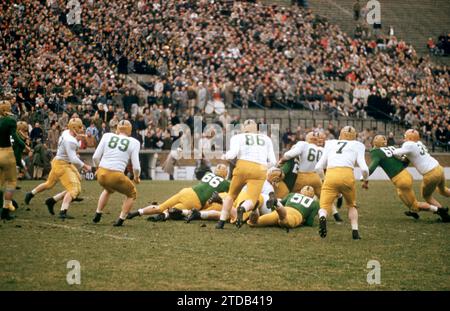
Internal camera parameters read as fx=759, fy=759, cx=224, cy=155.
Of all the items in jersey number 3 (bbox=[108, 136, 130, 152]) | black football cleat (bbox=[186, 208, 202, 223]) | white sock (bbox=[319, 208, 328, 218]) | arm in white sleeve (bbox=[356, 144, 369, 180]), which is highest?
jersey number 3 (bbox=[108, 136, 130, 152])

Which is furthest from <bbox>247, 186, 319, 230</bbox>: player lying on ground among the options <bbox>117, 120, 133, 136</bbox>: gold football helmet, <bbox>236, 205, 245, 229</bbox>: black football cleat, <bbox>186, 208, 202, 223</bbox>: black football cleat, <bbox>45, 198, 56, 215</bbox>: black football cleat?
<bbox>45, 198, 56, 215</bbox>: black football cleat

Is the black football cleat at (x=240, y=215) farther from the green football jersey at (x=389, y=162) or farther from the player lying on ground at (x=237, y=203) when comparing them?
the green football jersey at (x=389, y=162)

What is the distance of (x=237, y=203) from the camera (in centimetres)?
Answer: 1372

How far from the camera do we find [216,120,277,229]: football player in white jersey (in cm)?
1265

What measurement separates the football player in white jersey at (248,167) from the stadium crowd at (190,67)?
47.3 ft

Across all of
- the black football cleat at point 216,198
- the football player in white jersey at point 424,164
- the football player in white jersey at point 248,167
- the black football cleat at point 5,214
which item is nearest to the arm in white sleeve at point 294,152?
the football player in white jersey at point 248,167

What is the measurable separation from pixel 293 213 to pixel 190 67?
19570 millimetres

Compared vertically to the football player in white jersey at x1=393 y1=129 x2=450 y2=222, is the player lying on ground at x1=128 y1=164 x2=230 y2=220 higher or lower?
lower

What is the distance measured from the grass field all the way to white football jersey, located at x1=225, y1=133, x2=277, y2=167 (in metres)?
1.25

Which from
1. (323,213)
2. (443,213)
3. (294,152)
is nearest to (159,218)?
(294,152)

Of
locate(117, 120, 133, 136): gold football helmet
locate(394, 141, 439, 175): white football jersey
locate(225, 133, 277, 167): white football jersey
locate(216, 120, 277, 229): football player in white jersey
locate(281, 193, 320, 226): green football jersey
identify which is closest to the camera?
locate(216, 120, 277, 229): football player in white jersey

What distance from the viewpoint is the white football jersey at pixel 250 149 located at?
12773 millimetres

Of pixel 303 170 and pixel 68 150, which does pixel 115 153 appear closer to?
pixel 68 150

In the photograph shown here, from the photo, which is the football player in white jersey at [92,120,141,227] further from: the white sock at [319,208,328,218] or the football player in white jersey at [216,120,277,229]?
the white sock at [319,208,328,218]
